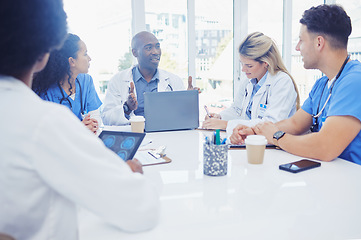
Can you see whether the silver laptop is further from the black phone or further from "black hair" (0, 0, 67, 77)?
"black hair" (0, 0, 67, 77)

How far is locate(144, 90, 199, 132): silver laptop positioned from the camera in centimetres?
201

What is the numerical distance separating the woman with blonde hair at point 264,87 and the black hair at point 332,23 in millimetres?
610

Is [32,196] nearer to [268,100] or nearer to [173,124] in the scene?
[173,124]

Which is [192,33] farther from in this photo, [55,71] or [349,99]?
[349,99]

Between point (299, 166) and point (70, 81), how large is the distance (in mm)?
1817

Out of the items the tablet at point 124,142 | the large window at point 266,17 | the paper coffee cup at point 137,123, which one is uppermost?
the large window at point 266,17

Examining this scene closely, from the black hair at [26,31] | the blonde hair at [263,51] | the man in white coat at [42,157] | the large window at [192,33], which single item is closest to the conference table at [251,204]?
the man in white coat at [42,157]

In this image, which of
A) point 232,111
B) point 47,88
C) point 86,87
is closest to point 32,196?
point 47,88

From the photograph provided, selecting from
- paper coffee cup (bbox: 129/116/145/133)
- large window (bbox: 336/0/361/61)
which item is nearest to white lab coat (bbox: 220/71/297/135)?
paper coffee cup (bbox: 129/116/145/133)

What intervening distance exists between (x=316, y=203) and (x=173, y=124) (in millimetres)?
1280

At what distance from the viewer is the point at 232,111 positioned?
2787 mm

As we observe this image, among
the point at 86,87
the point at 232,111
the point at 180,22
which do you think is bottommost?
the point at 232,111

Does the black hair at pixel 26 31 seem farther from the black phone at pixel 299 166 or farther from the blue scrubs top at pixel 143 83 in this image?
the blue scrubs top at pixel 143 83

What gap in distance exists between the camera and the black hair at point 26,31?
63cm
